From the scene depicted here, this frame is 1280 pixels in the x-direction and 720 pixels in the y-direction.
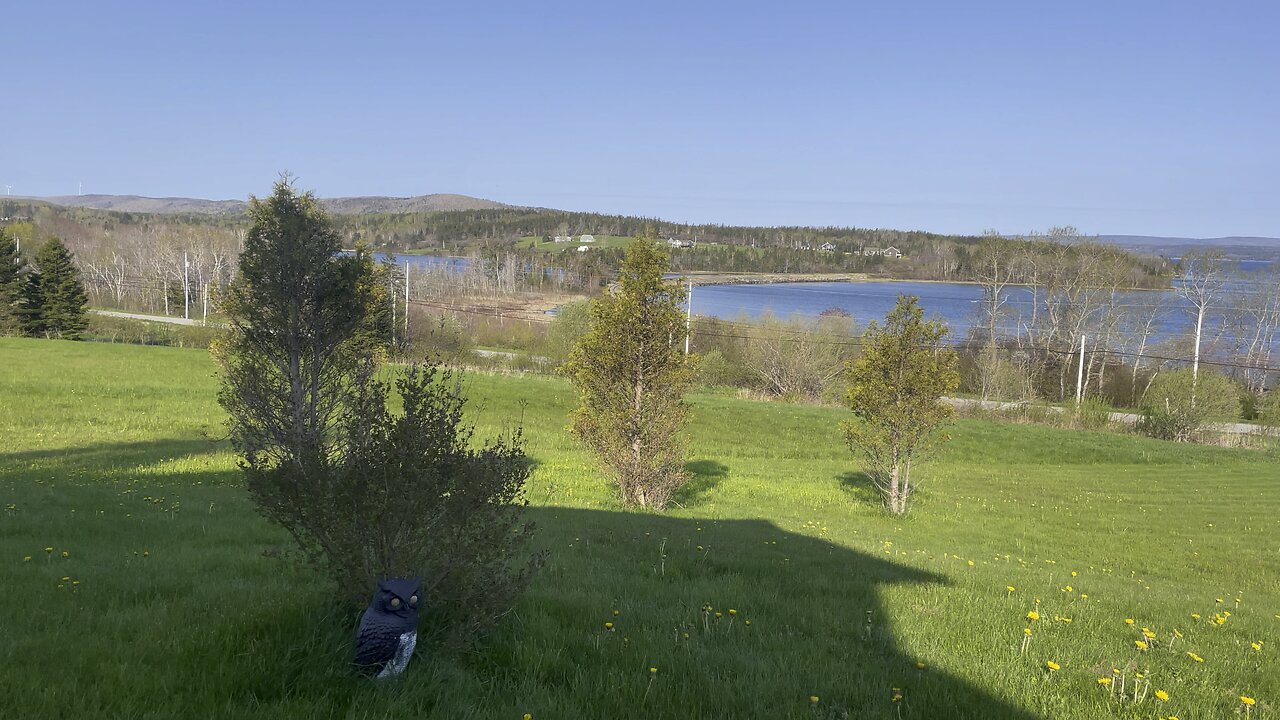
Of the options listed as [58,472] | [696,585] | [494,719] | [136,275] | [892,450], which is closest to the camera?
[494,719]

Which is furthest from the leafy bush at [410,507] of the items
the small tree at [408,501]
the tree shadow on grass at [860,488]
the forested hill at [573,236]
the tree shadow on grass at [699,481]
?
the forested hill at [573,236]

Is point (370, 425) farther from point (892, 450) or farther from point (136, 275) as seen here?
point (136, 275)

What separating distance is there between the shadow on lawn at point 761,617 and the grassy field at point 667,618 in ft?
0.08

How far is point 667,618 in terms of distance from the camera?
4.74m

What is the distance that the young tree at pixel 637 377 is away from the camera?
507 inches

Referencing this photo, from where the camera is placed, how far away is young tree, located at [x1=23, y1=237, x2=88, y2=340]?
52.0 m

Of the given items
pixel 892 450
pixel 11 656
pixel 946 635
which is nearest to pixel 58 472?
pixel 11 656

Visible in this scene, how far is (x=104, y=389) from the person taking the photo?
1079 inches

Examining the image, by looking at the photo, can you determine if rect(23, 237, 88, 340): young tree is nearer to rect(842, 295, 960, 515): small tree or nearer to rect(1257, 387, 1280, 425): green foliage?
rect(842, 295, 960, 515): small tree

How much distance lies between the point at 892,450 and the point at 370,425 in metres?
13.5

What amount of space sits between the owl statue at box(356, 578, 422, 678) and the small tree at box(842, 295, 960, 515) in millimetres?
12575

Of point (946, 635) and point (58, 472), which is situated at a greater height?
point (946, 635)

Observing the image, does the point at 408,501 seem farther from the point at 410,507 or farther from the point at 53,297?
the point at 53,297

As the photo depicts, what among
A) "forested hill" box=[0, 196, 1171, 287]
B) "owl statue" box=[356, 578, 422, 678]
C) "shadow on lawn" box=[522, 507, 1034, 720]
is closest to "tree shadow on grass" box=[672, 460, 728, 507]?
"shadow on lawn" box=[522, 507, 1034, 720]
